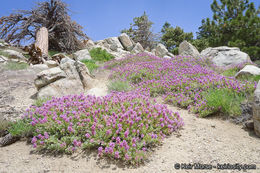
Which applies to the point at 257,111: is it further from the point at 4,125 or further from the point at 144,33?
the point at 144,33

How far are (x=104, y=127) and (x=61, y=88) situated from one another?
365cm

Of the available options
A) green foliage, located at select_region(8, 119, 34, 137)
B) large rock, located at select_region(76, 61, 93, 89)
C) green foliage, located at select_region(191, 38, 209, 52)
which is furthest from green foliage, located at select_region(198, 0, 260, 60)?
green foliage, located at select_region(8, 119, 34, 137)

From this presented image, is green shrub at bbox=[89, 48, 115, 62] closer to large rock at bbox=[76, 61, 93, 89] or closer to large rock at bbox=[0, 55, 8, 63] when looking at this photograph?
large rock at bbox=[0, 55, 8, 63]

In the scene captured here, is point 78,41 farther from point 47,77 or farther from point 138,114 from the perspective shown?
point 138,114

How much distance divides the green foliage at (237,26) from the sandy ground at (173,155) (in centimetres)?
1539

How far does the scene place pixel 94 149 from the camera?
139 inches

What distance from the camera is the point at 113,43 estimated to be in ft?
64.6

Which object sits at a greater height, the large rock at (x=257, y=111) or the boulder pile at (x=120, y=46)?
the boulder pile at (x=120, y=46)

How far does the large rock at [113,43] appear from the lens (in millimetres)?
19297

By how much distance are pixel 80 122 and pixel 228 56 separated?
1119 cm

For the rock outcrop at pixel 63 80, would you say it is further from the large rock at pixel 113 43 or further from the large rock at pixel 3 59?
the large rock at pixel 113 43

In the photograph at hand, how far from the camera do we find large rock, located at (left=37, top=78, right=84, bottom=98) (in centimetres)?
619

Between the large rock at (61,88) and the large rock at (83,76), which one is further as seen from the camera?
the large rock at (83,76)

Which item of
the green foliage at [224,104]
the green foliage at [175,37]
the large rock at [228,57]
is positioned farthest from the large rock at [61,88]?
the green foliage at [175,37]
